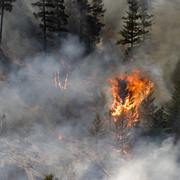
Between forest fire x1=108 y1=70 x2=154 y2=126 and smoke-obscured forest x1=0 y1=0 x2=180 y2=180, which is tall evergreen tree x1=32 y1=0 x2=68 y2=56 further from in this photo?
forest fire x1=108 y1=70 x2=154 y2=126

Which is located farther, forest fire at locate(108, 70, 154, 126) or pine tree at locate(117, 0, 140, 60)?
pine tree at locate(117, 0, 140, 60)

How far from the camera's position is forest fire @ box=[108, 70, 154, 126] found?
26.2 m

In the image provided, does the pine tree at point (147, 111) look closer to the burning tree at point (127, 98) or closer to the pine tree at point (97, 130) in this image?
the burning tree at point (127, 98)

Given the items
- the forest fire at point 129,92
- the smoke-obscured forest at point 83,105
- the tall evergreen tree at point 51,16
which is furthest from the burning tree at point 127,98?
the tall evergreen tree at point 51,16

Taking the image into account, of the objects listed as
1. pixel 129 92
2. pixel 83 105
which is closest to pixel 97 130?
pixel 83 105

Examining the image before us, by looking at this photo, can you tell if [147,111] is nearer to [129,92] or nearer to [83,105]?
[129,92]

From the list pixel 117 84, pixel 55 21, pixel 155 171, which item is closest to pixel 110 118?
pixel 117 84

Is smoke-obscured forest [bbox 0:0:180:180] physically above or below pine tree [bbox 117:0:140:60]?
below

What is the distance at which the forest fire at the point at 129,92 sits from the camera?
86.0ft

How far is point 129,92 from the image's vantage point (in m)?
27.2

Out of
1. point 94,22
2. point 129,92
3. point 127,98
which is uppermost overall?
point 94,22

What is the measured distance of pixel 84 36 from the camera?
4153cm

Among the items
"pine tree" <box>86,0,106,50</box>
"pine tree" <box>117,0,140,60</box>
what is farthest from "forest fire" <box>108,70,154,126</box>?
"pine tree" <box>86,0,106,50</box>

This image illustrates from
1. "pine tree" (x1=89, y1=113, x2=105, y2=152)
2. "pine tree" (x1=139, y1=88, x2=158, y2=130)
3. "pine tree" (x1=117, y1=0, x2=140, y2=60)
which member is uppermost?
"pine tree" (x1=117, y1=0, x2=140, y2=60)
